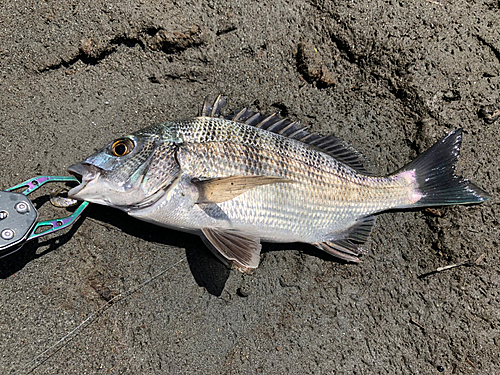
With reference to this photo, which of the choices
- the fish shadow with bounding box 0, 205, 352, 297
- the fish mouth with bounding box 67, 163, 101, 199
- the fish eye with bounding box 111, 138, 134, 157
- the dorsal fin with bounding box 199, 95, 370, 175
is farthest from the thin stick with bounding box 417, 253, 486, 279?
the fish mouth with bounding box 67, 163, 101, 199

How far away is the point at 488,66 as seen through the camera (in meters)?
2.92

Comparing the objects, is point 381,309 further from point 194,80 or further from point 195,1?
point 195,1

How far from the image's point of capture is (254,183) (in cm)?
218

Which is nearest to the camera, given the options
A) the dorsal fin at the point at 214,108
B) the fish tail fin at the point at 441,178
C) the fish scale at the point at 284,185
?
the fish scale at the point at 284,185

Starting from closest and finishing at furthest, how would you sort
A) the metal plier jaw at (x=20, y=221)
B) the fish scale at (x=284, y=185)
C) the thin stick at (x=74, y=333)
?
the metal plier jaw at (x=20, y=221) → the thin stick at (x=74, y=333) → the fish scale at (x=284, y=185)

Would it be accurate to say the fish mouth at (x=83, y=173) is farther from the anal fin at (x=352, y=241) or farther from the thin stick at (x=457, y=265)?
the thin stick at (x=457, y=265)

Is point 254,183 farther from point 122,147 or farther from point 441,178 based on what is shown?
point 441,178

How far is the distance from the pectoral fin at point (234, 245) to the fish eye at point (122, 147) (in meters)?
0.72

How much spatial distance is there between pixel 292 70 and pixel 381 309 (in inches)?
80.7

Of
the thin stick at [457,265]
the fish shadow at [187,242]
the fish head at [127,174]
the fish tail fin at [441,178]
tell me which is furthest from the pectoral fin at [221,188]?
the thin stick at [457,265]

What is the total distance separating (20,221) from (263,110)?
186cm

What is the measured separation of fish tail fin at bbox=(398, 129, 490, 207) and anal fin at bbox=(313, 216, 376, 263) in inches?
15.7

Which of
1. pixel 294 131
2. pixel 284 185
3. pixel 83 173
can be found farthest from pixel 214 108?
pixel 83 173

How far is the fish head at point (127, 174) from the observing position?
209cm
